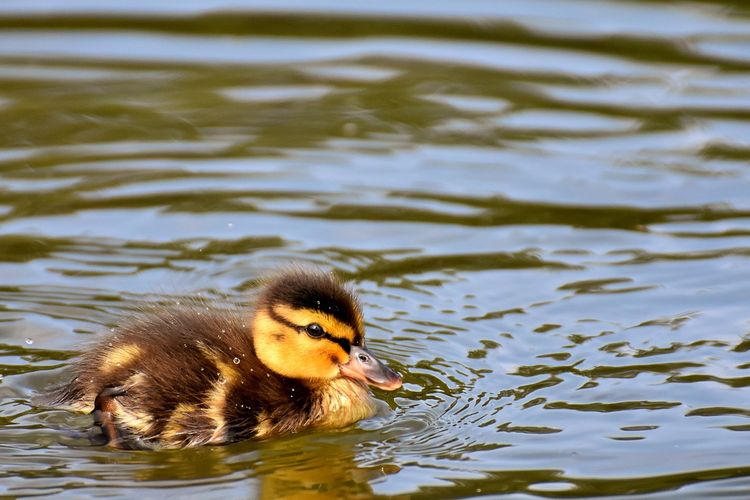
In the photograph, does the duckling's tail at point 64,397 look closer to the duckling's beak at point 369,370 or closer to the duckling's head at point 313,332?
the duckling's head at point 313,332

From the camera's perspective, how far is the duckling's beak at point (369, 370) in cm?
572

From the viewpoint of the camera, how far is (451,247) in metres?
7.59

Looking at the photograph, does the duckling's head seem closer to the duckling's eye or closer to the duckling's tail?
the duckling's eye

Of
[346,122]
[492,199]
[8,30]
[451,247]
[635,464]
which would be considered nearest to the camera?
[635,464]

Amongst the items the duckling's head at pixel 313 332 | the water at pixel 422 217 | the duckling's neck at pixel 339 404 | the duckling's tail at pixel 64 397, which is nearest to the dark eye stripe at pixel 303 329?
the duckling's head at pixel 313 332

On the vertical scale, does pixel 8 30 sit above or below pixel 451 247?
above

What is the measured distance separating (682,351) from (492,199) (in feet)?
6.77

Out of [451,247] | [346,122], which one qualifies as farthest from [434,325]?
[346,122]

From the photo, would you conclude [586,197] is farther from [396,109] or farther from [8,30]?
[8,30]

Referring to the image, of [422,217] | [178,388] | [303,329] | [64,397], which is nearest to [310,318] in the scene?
[303,329]

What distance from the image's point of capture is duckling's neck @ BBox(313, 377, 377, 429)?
578 centimetres

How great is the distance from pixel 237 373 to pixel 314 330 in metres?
0.31

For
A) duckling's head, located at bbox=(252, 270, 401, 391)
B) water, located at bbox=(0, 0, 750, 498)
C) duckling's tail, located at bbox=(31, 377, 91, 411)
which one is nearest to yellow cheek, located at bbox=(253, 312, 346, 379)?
duckling's head, located at bbox=(252, 270, 401, 391)

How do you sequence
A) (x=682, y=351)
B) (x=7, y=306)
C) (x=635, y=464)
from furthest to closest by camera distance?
(x=7, y=306), (x=682, y=351), (x=635, y=464)
